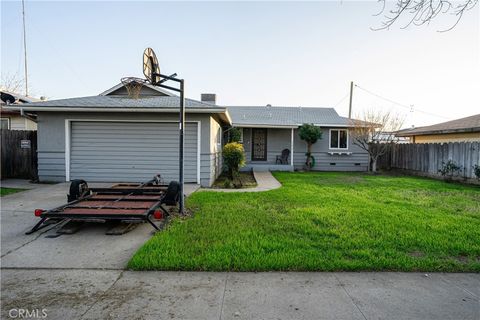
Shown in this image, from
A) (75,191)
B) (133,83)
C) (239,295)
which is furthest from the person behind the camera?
(133,83)

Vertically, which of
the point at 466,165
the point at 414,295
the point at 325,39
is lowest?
the point at 414,295

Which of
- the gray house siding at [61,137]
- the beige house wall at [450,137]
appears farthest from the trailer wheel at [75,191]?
the beige house wall at [450,137]

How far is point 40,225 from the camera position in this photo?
5363mm

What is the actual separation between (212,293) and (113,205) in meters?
→ 3.50

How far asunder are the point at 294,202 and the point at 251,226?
259cm

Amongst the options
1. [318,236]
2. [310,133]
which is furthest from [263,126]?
[318,236]

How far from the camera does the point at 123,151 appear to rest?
1070 cm

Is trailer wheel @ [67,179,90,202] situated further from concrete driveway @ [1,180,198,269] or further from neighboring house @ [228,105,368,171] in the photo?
neighboring house @ [228,105,368,171]

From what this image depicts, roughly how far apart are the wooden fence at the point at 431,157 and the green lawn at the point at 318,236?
189 inches

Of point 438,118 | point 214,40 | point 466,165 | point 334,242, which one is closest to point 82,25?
point 214,40

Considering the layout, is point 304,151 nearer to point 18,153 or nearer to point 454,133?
point 454,133

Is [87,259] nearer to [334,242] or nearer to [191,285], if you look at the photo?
[191,285]

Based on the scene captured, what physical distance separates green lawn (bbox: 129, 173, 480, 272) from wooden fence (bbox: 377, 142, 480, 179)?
481 centimetres

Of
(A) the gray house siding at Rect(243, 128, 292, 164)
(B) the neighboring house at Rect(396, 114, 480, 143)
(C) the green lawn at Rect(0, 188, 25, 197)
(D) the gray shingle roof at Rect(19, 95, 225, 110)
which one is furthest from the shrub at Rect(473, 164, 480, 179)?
(C) the green lawn at Rect(0, 188, 25, 197)
